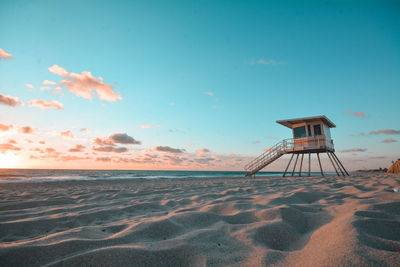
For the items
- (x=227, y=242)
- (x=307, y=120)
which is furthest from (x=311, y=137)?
(x=227, y=242)

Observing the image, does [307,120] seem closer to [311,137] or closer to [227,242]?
[311,137]

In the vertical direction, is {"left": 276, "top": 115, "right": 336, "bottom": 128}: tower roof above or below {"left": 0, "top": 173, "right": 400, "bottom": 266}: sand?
above

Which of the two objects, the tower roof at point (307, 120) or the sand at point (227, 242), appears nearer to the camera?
the sand at point (227, 242)

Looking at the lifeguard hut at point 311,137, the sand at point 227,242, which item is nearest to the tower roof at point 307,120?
the lifeguard hut at point 311,137

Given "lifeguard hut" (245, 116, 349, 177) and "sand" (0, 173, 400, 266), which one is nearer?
"sand" (0, 173, 400, 266)

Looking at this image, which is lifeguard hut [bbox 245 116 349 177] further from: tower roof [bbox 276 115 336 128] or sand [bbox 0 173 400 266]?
sand [bbox 0 173 400 266]

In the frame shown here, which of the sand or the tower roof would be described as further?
the tower roof

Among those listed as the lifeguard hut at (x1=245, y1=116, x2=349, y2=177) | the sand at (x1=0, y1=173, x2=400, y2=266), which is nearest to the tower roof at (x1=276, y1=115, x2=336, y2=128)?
the lifeguard hut at (x1=245, y1=116, x2=349, y2=177)

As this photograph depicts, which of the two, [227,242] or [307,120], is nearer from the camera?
[227,242]

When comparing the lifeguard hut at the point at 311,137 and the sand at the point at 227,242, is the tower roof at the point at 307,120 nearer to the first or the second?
the lifeguard hut at the point at 311,137

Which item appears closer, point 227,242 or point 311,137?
point 227,242

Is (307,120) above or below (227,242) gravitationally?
above

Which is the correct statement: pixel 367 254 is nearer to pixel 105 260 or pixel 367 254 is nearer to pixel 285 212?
pixel 285 212

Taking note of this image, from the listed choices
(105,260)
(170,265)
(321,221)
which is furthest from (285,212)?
(105,260)
